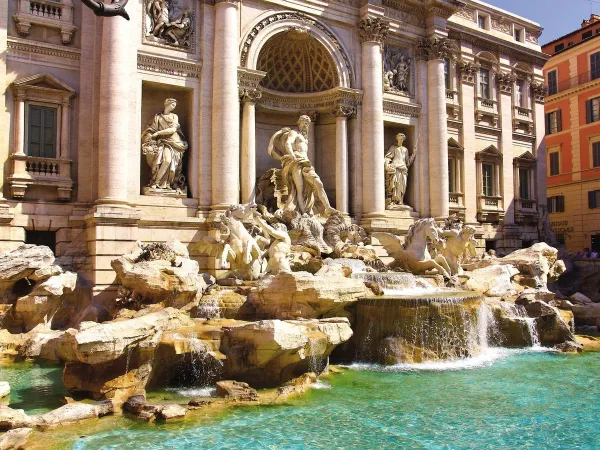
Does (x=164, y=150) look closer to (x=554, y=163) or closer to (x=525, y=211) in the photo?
(x=525, y=211)

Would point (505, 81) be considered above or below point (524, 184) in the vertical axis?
above

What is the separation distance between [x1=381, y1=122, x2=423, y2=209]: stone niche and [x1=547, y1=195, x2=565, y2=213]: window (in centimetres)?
1434

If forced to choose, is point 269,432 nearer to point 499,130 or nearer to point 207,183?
point 207,183

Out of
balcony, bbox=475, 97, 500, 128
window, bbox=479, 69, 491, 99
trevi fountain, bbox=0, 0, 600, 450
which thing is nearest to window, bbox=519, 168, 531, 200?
balcony, bbox=475, 97, 500, 128

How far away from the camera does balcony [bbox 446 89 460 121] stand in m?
22.9

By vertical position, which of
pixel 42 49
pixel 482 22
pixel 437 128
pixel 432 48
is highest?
pixel 482 22

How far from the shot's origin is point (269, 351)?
9.33 metres

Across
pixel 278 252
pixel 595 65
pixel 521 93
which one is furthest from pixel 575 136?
pixel 278 252

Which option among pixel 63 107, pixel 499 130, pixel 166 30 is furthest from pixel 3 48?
pixel 499 130

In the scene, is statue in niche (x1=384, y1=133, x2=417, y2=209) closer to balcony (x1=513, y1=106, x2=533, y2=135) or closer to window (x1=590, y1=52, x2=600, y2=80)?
balcony (x1=513, y1=106, x2=533, y2=135)

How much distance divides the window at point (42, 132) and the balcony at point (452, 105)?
A: 48.7ft

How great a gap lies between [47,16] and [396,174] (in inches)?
483

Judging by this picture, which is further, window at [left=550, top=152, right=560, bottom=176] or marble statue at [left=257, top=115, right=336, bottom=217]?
window at [left=550, top=152, right=560, bottom=176]

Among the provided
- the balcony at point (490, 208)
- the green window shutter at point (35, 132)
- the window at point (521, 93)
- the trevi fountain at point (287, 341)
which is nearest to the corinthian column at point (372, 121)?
the trevi fountain at point (287, 341)
